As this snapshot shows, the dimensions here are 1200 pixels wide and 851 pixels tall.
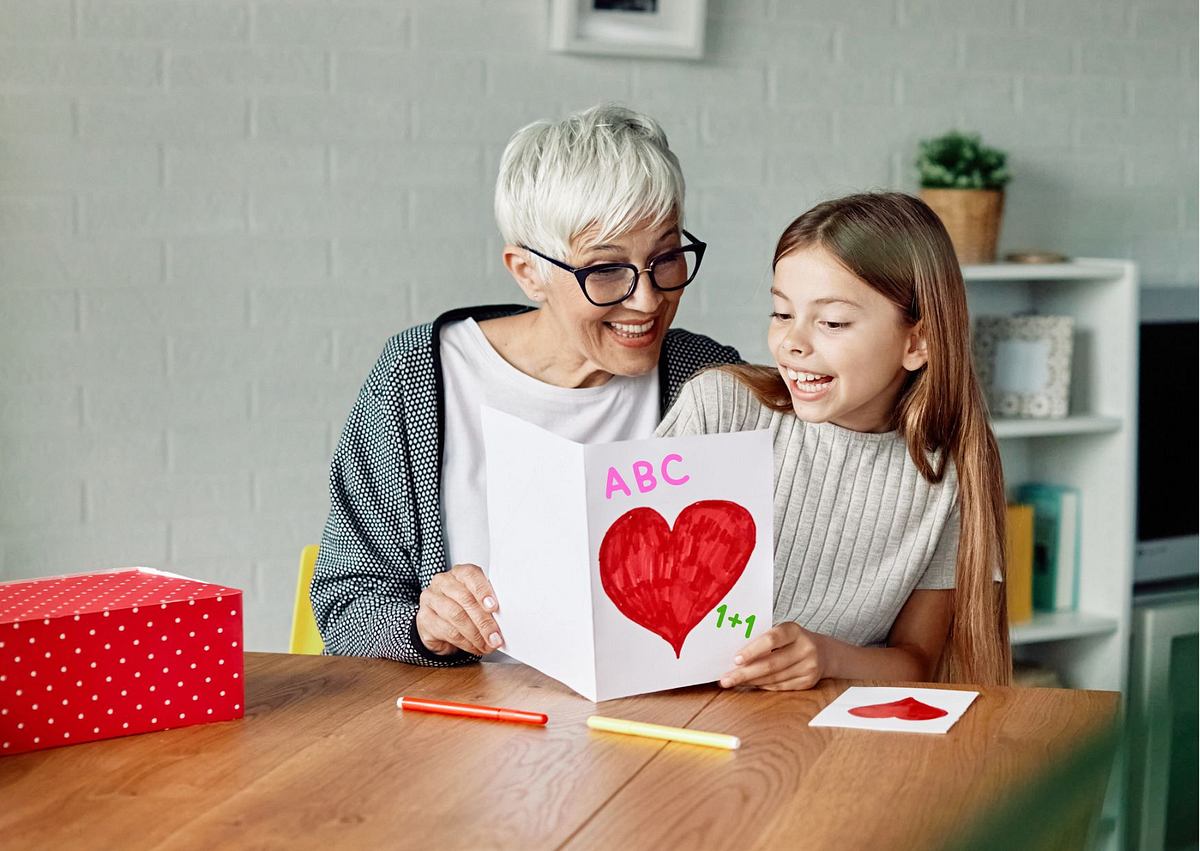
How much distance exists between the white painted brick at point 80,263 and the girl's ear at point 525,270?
3.51 ft

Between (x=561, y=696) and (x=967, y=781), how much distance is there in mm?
368

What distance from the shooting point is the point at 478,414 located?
166cm

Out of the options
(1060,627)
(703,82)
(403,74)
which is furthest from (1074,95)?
(403,74)

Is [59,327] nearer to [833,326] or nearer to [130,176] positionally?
[130,176]

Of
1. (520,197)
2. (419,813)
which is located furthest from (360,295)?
(419,813)

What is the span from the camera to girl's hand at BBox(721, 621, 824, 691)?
1.19m

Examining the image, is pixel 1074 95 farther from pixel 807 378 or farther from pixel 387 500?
pixel 387 500

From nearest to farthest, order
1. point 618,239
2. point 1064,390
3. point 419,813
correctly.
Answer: point 419,813 → point 618,239 → point 1064,390

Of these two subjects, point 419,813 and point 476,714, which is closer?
point 419,813

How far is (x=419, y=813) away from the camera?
0.94 meters

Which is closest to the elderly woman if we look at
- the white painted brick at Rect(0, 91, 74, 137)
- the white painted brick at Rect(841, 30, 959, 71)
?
the white painted brick at Rect(0, 91, 74, 137)

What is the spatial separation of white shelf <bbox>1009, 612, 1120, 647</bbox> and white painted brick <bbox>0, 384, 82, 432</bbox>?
2033 mm

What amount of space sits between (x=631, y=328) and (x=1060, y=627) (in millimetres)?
1870

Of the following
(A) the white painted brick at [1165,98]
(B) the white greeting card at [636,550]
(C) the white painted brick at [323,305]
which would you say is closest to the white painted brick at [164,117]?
(C) the white painted brick at [323,305]
